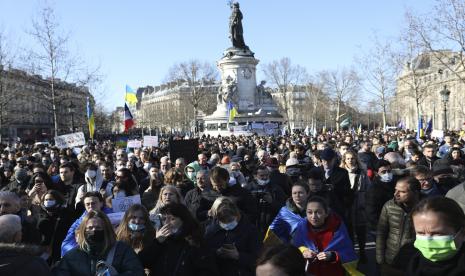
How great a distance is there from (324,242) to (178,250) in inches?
51.3

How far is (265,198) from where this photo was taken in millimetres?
7836

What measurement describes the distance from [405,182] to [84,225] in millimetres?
3029

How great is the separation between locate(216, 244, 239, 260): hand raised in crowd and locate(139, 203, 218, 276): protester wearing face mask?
148 millimetres

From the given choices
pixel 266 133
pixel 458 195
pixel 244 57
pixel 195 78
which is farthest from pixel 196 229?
pixel 195 78

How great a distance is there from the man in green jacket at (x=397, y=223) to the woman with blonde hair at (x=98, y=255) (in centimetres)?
237

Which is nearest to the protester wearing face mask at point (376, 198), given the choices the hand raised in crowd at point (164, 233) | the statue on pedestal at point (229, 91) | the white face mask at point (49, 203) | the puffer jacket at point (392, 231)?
the puffer jacket at point (392, 231)

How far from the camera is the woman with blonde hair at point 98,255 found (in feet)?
13.7

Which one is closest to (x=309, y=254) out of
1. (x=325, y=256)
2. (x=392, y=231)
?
(x=325, y=256)

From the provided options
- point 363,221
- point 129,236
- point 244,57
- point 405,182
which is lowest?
point 363,221

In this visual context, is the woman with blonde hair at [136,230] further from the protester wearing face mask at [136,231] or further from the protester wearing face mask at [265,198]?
the protester wearing face mask at [265,198]

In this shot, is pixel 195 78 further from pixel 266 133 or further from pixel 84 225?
pixel 84 225

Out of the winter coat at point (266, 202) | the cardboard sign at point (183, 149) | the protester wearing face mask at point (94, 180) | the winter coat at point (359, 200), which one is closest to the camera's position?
the winter coat at point (266, 202)

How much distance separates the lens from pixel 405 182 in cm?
510

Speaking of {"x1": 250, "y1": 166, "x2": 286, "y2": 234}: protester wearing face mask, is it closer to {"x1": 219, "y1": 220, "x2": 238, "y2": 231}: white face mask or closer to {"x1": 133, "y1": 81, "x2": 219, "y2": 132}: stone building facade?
{"x1": 219, "y1": 220, "x2": 238, "y2": 231}: white face mask
